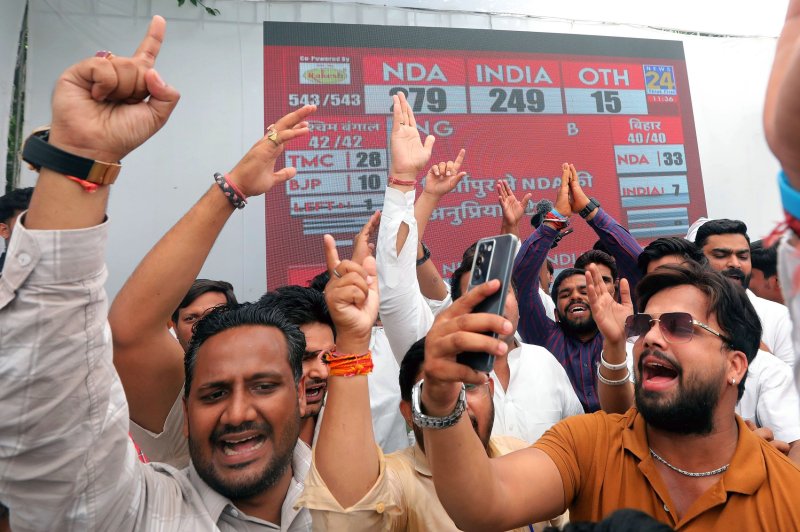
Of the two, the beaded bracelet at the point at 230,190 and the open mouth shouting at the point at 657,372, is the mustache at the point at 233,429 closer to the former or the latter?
the beaded bracelet at the point at 230,190

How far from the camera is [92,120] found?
3.22 feet

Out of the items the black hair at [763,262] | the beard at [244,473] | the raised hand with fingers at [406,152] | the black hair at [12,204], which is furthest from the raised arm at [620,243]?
the black hair at [12,204]

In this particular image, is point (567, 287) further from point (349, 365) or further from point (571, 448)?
point (349, 365)

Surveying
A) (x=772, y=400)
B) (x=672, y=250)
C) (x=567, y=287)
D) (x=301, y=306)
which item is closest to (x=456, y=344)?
(x=301, y=306)

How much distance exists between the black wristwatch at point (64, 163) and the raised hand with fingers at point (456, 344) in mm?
614

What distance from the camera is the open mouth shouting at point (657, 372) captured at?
1583 millimetres

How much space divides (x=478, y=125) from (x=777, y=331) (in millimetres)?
2746

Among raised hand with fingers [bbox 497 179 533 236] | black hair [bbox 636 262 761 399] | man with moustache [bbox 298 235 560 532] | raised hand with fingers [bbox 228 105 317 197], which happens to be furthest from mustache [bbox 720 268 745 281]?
raised hand with fingers [bbox 228 105 317 197]

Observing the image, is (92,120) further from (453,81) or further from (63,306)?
(453,81)

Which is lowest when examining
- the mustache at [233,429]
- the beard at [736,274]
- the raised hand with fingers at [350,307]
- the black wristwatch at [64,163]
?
the mustache at [233,429]

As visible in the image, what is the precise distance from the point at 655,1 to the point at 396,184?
4551 millimetres

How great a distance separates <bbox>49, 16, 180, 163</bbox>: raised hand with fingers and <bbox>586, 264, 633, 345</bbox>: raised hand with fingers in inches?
57.6

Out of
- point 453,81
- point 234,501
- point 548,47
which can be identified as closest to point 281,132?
Answer: point 234,501

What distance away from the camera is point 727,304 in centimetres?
170
